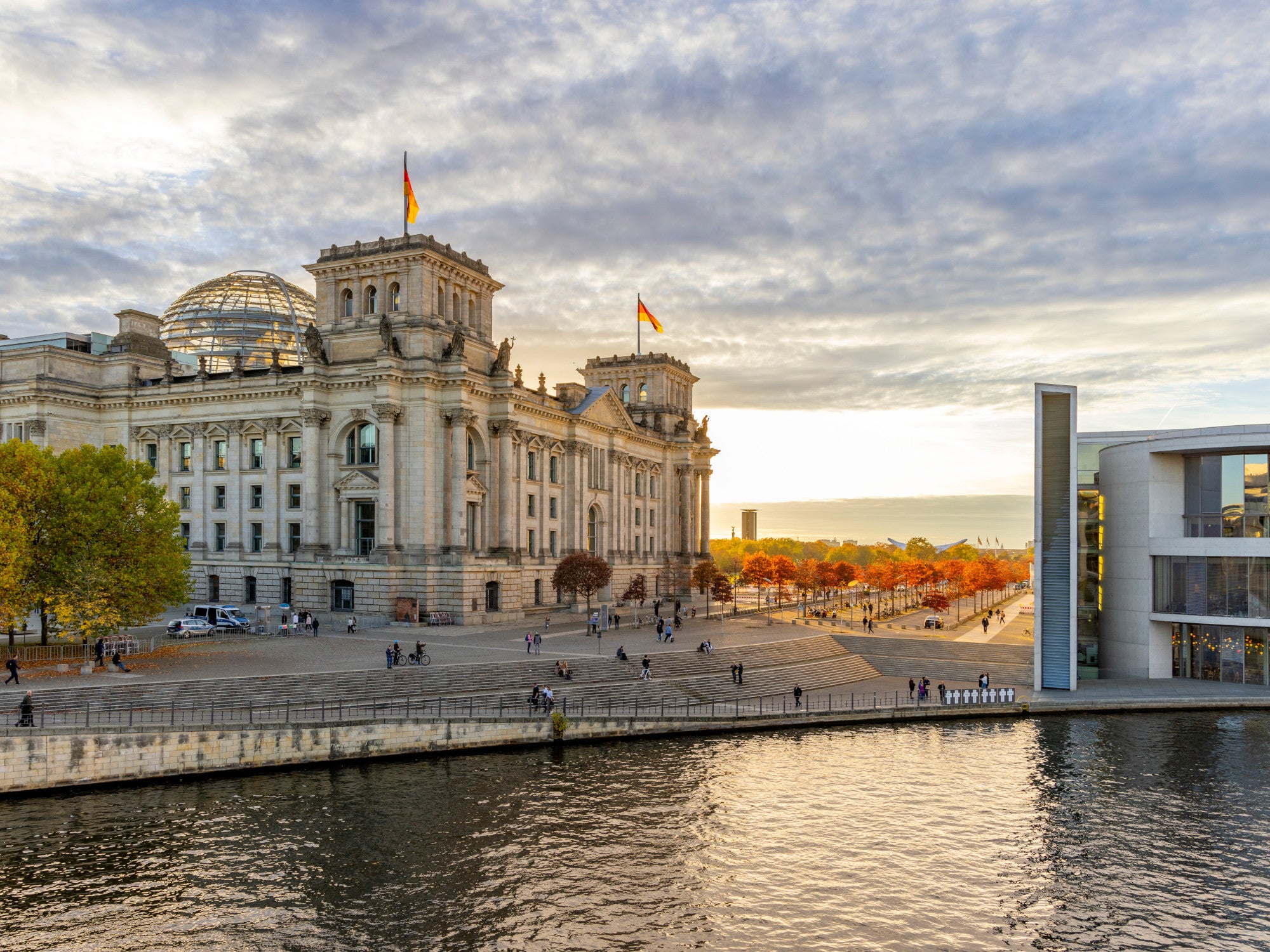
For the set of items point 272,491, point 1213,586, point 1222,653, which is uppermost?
point 272,491

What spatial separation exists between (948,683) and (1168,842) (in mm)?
30304

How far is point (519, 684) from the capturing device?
4878 cm

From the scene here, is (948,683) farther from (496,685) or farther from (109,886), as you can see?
(109,886)

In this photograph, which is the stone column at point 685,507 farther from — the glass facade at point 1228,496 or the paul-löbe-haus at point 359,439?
the glass facade at point 1228,496

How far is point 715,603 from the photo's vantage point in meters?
112

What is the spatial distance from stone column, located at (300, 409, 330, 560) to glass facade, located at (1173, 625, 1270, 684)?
209 ft

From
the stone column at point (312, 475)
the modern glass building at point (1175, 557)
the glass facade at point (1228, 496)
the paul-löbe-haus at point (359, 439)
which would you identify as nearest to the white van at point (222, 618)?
the paul-löbe-haus at point (359, 439)

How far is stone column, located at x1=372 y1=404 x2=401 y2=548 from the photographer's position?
69812mm

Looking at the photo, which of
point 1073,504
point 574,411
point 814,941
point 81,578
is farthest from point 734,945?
point 574,411

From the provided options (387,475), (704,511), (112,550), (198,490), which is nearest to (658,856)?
(112,550)

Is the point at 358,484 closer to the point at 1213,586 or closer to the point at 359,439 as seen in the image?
the point at 359,439

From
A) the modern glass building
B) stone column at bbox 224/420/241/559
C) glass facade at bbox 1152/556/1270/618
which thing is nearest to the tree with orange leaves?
the modern glass building

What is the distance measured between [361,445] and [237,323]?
117 ft

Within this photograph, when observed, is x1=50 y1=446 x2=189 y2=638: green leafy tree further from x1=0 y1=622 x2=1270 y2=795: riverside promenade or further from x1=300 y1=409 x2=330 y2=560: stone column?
x1=300 y1=409 x2=330 y2=560: stone column
